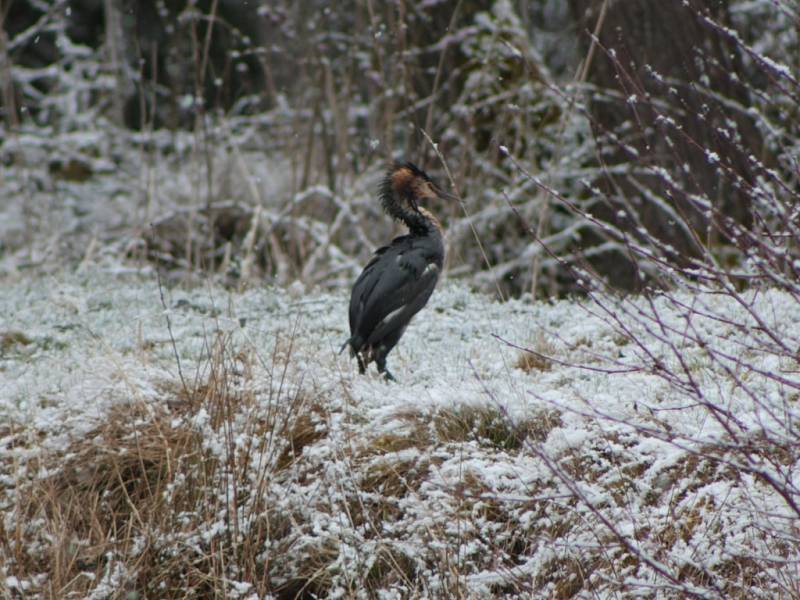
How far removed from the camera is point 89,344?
16.8 ft

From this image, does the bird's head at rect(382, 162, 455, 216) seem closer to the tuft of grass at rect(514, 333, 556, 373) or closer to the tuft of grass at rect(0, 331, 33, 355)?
the tuft of grass at rect(514, 333, 556, 373)

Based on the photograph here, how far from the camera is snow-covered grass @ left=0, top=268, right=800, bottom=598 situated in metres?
3.28

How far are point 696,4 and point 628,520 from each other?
4.15 metres

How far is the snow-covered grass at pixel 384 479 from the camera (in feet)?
10.8

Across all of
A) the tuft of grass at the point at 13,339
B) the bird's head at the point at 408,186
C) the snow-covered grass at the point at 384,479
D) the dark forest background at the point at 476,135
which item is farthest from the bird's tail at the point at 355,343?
the dark forest background at the point at 476,135

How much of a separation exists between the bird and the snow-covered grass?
0.84 ft

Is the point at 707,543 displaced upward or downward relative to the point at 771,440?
downward

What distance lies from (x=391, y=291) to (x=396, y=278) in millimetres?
85

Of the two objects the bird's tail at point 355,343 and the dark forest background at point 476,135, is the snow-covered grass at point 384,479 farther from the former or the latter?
the dark forest background at point 476,135

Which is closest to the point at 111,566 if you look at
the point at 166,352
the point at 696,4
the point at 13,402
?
the point at 13,402

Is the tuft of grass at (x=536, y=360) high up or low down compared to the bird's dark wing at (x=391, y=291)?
down

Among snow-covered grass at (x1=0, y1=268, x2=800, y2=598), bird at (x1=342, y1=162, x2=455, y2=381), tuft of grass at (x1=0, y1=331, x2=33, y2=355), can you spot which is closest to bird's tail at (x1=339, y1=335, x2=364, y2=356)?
bird at (x1=342, y1=162, x2=455, y2=381)

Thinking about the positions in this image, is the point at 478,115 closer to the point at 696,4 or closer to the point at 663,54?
the point at 663,54

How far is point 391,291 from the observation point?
16.2 feet
